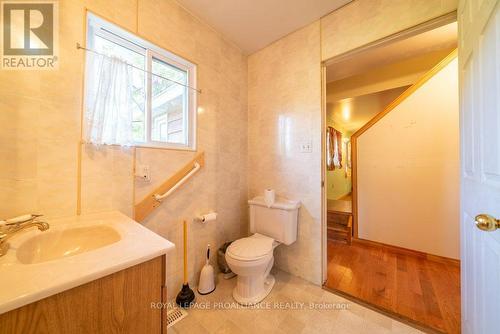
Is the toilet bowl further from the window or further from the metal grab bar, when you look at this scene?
the window

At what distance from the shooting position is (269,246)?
5.01ft

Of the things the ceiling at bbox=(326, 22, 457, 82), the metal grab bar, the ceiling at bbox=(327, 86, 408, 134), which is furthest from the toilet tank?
the ceiling at bbox=(327, 86, 408, 134)

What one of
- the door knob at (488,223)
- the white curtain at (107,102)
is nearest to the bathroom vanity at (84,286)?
the white curtain at (107,102)

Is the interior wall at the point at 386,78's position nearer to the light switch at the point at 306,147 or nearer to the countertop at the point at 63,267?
the light switch at the point at 306,147

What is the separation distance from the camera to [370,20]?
4.62ft

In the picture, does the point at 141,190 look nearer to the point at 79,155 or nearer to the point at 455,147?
the point at 79,155

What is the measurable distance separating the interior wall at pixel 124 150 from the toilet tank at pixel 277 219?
30 cm

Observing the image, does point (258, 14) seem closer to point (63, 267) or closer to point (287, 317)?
point (63, 267)

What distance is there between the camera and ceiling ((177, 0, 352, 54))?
150cm

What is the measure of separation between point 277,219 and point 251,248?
0.38m

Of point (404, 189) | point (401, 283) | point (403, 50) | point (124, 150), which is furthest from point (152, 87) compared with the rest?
point (404, 189)

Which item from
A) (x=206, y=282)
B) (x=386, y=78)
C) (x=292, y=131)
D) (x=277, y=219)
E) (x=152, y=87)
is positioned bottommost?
(x=206, y=282)

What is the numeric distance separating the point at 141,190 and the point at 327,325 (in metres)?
1.63

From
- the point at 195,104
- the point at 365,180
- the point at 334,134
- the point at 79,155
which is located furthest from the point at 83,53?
the point at 334,134
